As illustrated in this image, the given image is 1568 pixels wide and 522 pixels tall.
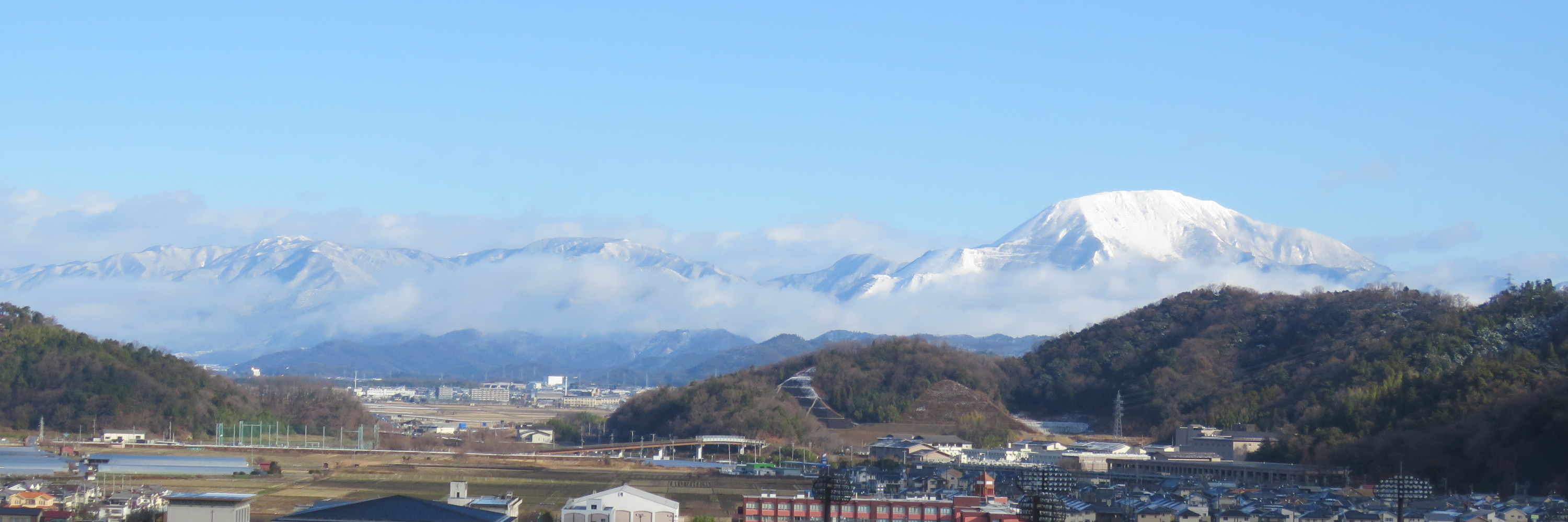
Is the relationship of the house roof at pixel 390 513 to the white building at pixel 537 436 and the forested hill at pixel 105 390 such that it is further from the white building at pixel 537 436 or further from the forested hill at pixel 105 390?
the white building at pixel 537 436

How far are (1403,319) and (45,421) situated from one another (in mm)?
56457

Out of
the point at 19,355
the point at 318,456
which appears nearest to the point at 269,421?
the point at 19,355

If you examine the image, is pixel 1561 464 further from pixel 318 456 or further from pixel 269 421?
pixel 269 421

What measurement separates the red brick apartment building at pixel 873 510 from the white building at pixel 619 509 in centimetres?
163

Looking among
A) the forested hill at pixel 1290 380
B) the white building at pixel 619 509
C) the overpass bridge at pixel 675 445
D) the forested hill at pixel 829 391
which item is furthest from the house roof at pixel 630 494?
the forested hill at pixel 829 391

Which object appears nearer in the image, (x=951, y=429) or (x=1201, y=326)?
(x=951, y=429)

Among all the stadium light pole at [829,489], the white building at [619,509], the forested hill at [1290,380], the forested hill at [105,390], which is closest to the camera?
the stadium light pole at [829,489]

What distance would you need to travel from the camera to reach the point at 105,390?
66125 millimetres

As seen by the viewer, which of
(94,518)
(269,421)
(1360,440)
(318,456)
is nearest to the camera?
(94,518)

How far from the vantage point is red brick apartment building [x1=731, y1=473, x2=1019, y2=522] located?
30844 mm

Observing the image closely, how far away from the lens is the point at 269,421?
2729 inches

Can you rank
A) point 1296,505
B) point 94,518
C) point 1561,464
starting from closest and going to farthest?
point 94,518 → point 1296,505 → point 1561,464

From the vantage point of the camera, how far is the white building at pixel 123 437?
200 feet

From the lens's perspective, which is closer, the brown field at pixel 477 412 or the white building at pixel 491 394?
the brown field at pixel 477 412
